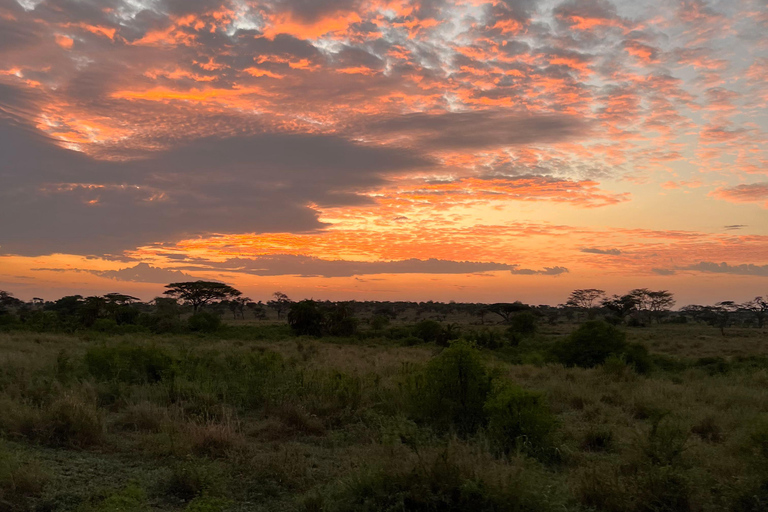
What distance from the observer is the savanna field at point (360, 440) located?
5855 millimetres

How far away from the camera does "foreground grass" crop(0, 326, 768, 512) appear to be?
5844 millimetres

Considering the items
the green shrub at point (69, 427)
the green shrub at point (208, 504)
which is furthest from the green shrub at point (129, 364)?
the green shrub at point (208, 504)

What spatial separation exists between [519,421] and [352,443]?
272 cm

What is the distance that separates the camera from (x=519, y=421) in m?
8.50

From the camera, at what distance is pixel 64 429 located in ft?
27.6

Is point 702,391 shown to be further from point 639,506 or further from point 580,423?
point 639,506

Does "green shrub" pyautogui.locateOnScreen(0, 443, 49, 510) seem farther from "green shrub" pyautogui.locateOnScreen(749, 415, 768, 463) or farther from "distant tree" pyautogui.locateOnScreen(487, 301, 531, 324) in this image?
"distant tree" pyautogui.locateOnScreen(487, 301, 531, 324)

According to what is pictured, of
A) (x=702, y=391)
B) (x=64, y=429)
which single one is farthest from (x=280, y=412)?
(x=702, y=391)

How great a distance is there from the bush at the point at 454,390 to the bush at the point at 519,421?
35.1 inches

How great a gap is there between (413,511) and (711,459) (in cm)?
485

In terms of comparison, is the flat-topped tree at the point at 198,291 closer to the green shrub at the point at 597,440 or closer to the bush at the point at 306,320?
the bush at the point at 306,320

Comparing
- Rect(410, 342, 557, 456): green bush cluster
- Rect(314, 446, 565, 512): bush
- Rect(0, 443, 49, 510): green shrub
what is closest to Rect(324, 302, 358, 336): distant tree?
Rect(410, 342, 557, 456): green bush cluster

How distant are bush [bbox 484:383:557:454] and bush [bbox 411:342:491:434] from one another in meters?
0.89

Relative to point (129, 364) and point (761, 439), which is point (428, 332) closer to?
point (129, 364)
